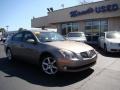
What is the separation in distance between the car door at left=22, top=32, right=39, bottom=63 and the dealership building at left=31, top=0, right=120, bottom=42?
47.5 ft

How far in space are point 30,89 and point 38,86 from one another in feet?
1.04

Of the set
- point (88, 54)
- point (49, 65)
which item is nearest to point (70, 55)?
point (88, 54)

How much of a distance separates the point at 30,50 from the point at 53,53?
1.36 m

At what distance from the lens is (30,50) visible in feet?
23.5

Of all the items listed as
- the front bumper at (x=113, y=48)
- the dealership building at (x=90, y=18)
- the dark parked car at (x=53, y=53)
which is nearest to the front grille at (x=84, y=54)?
the dark parked car at (x=53, y=53)

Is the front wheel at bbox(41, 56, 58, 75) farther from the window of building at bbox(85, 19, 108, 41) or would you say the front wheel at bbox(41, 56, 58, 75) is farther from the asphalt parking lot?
the window of building at bbox(85, 19, 108, 41)

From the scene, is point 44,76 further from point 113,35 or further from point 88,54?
point 113,35

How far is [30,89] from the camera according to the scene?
5.12 metres

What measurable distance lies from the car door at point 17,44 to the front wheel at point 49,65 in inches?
65.9

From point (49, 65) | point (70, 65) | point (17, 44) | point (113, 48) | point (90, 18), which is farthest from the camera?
point (90, 18)

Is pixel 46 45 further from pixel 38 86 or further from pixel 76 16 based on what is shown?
pixel 76 16

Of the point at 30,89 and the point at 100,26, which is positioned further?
the point at 100,26

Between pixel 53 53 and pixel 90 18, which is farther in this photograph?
pixel 90 18

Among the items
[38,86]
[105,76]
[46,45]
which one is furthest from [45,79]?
[105,76]
